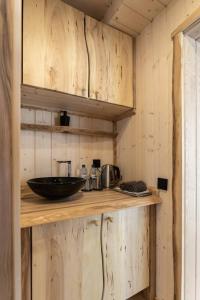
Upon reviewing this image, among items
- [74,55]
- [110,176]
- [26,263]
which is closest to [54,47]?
[74,55]

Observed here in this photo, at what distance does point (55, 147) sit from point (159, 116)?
0.86 metres

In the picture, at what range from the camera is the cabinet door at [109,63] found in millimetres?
1287

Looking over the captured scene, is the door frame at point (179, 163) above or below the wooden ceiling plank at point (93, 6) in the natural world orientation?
below

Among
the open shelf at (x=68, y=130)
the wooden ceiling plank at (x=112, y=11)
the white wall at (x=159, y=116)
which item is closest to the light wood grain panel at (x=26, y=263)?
the open shelf at (x=68, y=130)

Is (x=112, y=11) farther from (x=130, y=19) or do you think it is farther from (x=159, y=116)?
(x=159, y=116)

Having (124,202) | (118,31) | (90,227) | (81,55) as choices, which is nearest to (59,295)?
(90,227)

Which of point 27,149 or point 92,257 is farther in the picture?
point 27,149

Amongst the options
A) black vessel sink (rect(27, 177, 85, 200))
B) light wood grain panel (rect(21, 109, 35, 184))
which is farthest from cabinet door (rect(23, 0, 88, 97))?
black vessel sink (rect(27, 177, 85, 200))

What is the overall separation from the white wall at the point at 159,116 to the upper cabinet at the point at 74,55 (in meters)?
0.14

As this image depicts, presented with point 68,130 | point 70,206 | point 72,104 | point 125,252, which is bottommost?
point 125,252

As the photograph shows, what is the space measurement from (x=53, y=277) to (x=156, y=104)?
4.13ft

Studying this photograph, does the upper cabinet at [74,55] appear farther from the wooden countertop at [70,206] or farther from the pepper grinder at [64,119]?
the wooden countertop at [70,206]

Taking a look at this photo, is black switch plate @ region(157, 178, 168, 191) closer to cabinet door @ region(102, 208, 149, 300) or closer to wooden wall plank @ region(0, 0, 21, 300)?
cabinet door @ region(102, 208, 149, 300)

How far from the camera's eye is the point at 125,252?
3.91 ft
